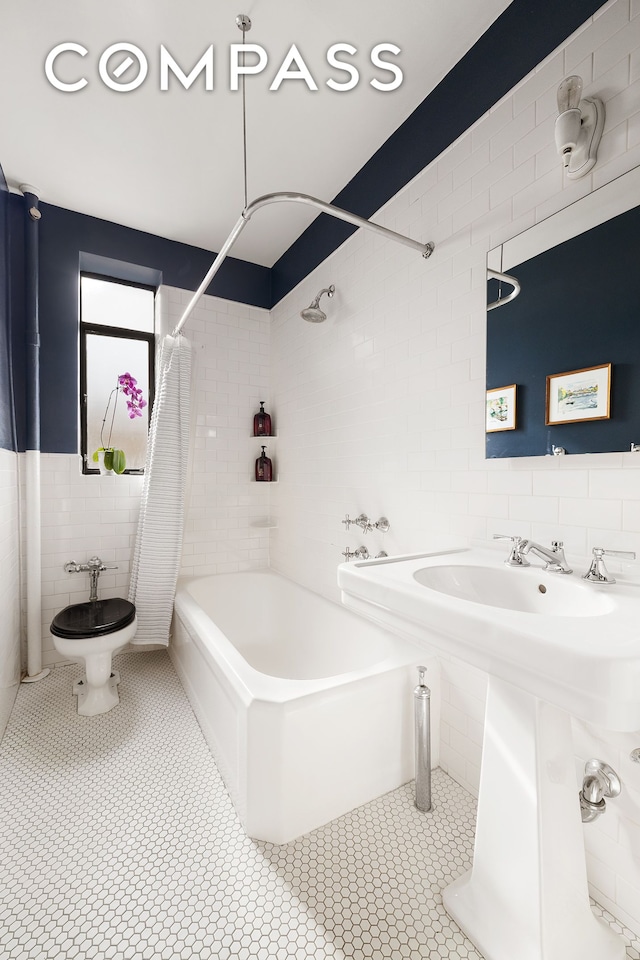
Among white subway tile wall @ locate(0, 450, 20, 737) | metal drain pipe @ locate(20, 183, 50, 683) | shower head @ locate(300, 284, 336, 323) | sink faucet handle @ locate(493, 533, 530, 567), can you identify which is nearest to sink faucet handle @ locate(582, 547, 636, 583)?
sink faucet handle @ locate(493, 533, 530, 567)

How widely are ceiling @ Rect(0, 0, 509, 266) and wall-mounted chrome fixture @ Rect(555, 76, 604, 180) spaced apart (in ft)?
1.87

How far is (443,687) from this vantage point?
1627 millimetres

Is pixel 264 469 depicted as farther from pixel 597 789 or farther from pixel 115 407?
pixel 597 789

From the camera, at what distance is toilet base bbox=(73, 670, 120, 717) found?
203cm

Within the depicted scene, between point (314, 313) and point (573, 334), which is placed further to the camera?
point (314, 313)

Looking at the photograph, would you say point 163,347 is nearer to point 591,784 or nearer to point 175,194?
point 175,194

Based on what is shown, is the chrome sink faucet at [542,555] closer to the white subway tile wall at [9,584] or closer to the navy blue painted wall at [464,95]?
the navy blue painted wall at [464,95]

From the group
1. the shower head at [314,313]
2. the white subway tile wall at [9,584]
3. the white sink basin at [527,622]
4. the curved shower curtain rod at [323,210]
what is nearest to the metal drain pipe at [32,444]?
the white subway tile wall at [9,584]

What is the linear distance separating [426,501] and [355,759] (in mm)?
975

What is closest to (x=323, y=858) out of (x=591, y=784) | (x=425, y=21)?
(x=591, y=784)

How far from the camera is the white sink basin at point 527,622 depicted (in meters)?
0.60

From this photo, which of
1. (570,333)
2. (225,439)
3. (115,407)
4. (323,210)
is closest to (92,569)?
(115,407)

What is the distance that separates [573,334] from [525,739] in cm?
107

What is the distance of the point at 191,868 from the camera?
4.05ft
